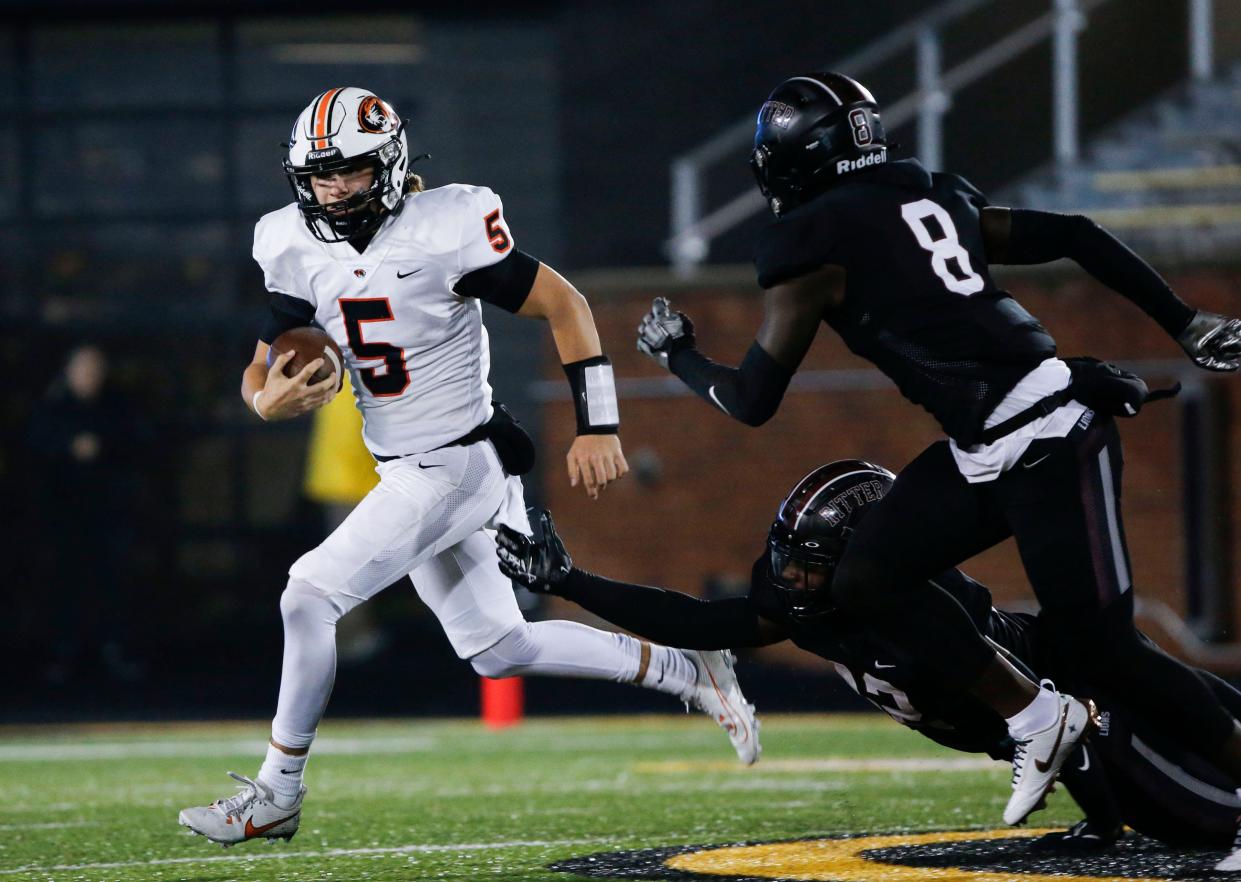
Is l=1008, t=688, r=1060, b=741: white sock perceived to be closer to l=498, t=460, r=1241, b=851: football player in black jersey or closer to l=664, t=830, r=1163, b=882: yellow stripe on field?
l=498, t=460, r=1241, b=851: football player in black jersey

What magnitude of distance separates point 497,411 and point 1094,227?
1.49 metres

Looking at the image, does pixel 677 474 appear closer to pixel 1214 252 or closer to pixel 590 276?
pixel 590 276

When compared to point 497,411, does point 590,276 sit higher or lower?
higher

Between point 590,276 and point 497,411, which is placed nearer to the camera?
point 497,411

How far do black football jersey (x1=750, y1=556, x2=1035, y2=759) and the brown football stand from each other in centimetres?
106

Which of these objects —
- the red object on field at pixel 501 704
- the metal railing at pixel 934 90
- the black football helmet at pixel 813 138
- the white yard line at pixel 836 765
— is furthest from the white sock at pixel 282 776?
the metal railing at pixel 934 90

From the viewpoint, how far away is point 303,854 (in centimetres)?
430

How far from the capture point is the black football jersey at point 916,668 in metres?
3.90

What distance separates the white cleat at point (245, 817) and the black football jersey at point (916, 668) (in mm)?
1181

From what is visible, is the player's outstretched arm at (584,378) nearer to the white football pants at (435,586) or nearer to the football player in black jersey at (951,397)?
the white football pants at (435,586)

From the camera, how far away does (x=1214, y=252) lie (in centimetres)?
949

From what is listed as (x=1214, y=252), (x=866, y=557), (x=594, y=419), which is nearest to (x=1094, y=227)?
(x=866, y=557)

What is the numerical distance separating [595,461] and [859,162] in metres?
0.90

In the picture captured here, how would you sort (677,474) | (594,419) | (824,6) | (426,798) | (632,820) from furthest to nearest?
1. (824,6)
2. (677,474)
3. (426,798)
4. (632,820)
5. (594,419)
